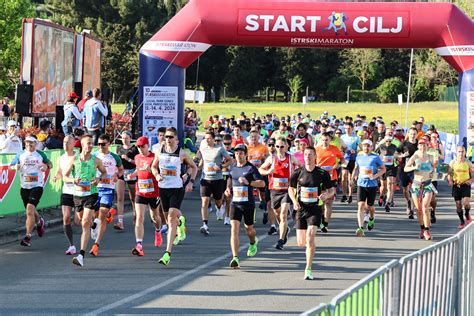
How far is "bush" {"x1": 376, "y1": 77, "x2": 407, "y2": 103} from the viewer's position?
86.9 meters

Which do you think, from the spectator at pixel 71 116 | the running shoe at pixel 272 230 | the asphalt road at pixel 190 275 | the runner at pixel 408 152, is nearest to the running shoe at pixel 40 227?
the asphalt road at pixel 190 275

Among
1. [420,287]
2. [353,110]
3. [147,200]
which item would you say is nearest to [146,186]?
[147,200]

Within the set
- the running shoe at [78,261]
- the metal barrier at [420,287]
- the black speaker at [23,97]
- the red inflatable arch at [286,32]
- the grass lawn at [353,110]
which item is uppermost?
the grass lawn at [353,110]

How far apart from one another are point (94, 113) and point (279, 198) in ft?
21.8

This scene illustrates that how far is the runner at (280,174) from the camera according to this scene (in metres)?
14.3

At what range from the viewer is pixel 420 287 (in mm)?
6500

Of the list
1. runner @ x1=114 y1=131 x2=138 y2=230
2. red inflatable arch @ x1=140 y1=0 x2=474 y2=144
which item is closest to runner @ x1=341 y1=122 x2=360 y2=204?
red inflatable arch @ x1=140 y1=0 x2=474 y2=144

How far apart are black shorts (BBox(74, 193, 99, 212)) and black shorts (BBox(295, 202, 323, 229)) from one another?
2.83 m

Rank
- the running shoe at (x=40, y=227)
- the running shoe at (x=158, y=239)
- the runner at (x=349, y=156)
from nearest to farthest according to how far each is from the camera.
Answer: the running shoe at (x=158, y=239) → the running shoe at (x=40, y=227) → the runner at (x=349, y=156)

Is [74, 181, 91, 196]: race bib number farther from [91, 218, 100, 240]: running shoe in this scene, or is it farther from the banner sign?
the banner sign

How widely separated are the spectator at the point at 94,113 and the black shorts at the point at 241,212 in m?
7.70

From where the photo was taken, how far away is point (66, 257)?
42.5ft

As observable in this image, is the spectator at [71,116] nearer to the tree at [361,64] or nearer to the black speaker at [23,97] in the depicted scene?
the black speaker at [23,97]

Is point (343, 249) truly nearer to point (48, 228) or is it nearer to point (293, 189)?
point (293, 189)
